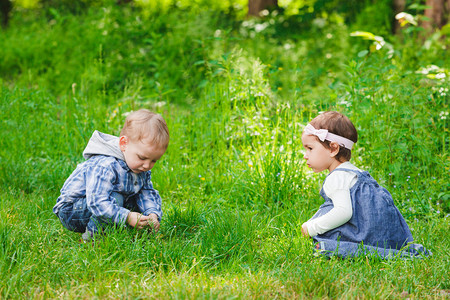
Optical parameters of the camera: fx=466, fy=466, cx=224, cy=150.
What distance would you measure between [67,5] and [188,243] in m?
10.4

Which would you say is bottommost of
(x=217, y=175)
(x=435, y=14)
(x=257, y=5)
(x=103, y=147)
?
(x=217, y=175)

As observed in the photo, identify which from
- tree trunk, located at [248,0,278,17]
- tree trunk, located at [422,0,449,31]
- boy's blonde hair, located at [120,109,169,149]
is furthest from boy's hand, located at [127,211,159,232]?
tree trunk, located at [248,0,278,17]

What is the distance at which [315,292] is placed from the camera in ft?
7.61

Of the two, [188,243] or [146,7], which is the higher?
[146,7]

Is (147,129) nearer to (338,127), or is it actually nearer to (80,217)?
(80,217)

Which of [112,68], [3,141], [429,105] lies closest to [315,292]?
[429,105]

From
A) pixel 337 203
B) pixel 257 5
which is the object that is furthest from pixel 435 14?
pixel 337 203

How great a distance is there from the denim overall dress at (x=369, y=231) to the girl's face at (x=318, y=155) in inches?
6.6

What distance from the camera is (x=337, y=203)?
294cm

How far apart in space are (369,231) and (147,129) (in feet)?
5.02

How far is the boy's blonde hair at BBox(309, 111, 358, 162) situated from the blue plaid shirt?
4.08ft

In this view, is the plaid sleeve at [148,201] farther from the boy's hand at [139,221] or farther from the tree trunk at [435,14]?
the tree trunk at [435,14]

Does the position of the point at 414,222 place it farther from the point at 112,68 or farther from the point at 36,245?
the point at 112,68

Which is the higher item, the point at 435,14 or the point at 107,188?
the point at 435,14
